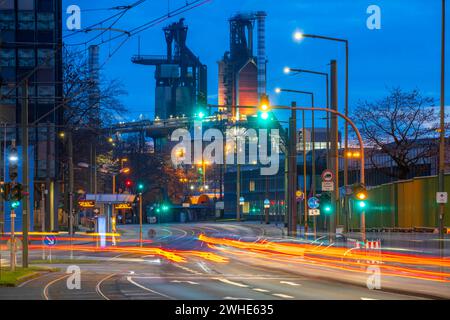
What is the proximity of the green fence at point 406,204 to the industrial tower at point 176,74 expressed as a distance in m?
133

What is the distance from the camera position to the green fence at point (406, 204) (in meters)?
36.2

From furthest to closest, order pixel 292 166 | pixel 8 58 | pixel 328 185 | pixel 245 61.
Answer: pixel 245 61 < pixel 8 58 < pixel 292 166 < pixel 328 185

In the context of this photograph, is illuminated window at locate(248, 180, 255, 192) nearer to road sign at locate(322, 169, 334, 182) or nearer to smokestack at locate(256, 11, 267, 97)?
smokestack at locate(256, 11, 267, 97)

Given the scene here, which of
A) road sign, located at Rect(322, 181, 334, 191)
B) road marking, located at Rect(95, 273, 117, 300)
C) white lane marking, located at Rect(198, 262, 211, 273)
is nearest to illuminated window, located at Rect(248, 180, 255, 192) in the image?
white lane marking, located at Rect(198, 262, 211, 273)

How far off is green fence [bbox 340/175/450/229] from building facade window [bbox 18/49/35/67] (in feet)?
114

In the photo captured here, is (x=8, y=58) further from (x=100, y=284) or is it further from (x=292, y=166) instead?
(x=100, y=284)

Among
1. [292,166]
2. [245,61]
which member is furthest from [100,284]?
[245,61]

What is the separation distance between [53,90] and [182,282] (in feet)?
150

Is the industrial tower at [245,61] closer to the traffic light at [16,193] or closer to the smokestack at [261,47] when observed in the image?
the smokestack at [261,47]

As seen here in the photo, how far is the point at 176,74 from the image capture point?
178m

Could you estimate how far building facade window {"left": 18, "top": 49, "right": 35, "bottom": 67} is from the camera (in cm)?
6956

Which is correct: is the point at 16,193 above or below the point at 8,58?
below

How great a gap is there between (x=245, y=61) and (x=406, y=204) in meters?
140
